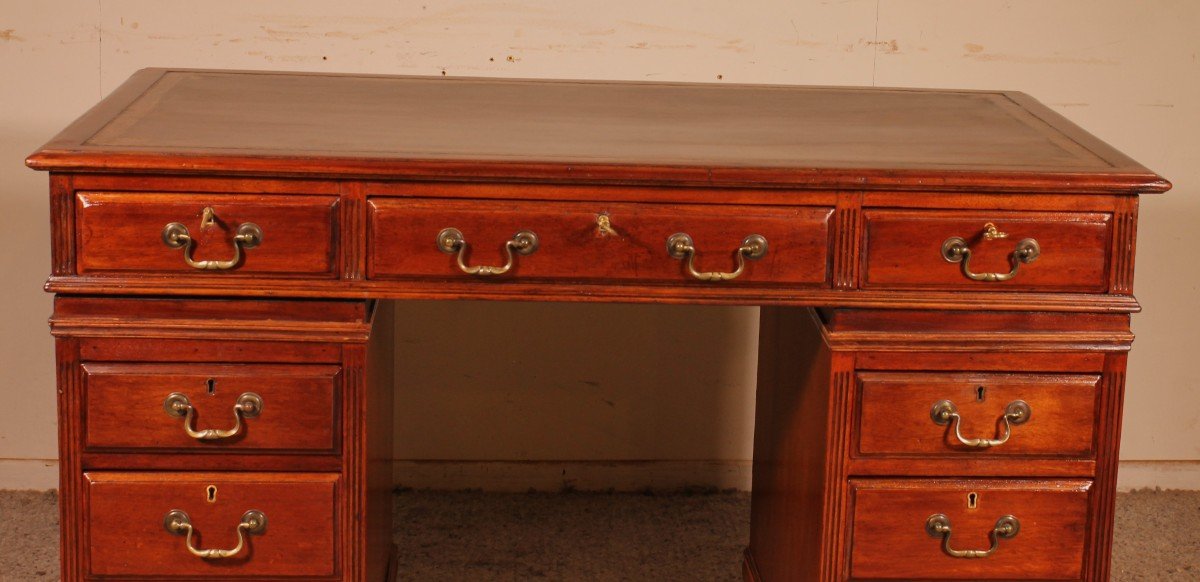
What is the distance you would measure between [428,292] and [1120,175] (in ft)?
2.91

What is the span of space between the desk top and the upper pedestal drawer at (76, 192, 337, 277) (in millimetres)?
47

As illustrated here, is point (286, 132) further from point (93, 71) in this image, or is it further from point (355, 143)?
point (93, 71)

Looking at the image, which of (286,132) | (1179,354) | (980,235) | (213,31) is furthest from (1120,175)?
(213,31)

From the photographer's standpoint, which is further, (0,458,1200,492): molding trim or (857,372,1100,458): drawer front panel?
(0,458,1200,492): molding trim

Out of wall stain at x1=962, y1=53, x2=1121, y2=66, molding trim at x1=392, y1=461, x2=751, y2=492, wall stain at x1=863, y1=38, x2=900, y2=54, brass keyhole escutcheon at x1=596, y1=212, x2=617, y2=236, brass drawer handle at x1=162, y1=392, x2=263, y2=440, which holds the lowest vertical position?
molding trim at x1=392, y1=461, x2=751, y2=492

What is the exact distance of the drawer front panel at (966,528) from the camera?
2.04 m

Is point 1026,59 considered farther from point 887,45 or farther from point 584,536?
point 584,536

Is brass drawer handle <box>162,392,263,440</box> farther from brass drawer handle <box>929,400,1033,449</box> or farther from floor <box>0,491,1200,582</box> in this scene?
brass drawer handle <box>929,400,1033,449</box>

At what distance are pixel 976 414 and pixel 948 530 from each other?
159mm

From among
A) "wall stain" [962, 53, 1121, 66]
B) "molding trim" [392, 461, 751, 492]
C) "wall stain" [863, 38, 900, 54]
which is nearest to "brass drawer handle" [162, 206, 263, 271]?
"molding trim" [392, 461, 751, 492]

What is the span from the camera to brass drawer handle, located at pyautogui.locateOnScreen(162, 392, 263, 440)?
1.98 m

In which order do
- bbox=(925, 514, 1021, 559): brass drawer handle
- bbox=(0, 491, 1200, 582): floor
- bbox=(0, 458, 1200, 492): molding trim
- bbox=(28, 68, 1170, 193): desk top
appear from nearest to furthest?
1. bbox=(28, 68, 1170, 193): desk top
2. bbox=(925, 514, 1021, 559): brass drawer handle
3. bbox=(0, 491, 1200, 582): floor
4. bbox=(0, 458, 1200, 492): molding trim

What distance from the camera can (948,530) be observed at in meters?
2.04

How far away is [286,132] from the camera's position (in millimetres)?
2045
